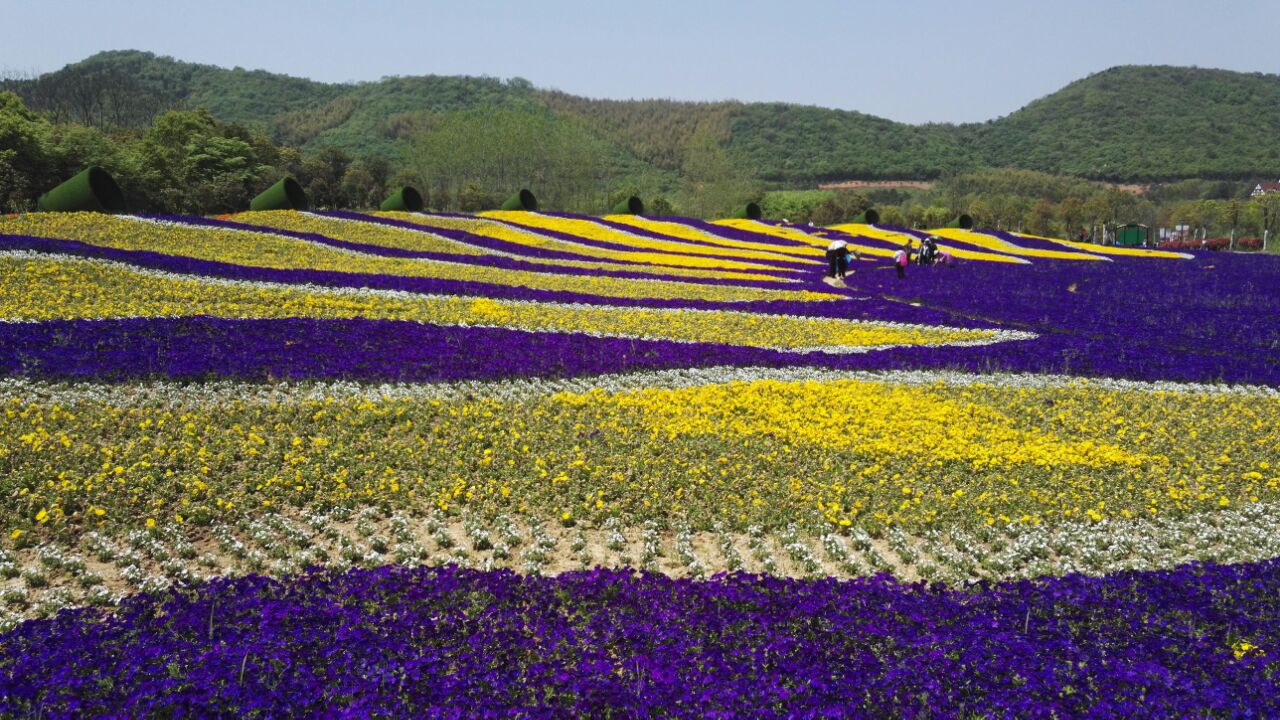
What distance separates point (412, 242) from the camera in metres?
32.9

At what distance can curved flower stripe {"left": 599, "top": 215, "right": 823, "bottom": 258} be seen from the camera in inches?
1704

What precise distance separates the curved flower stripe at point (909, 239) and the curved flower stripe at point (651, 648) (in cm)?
3720

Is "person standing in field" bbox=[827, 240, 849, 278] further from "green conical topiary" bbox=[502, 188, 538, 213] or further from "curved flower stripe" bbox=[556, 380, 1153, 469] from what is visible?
"green conical topiary" bbox=[502, 188, 538, 213]

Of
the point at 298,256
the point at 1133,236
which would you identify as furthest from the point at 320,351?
the point at 1133,236

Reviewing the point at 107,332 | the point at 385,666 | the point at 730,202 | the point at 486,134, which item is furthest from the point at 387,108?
the point at 385,666

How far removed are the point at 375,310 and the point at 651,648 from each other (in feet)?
46.4

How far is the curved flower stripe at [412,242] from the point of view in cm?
2948

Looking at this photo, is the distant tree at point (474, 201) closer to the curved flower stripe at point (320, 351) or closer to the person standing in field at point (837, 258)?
the person standing in field at point (837, 258)

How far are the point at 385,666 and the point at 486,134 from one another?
78.6m

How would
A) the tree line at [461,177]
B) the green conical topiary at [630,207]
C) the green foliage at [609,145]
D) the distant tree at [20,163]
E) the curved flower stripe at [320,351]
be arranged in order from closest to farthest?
the curved flower stripe at [320,351], the distant tree at [20,163], the tree line at [461,177], the green foliage at [609,145], the green conical topiary at [630,207]

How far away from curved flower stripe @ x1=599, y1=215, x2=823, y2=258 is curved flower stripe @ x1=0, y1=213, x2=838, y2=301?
55.2 ft

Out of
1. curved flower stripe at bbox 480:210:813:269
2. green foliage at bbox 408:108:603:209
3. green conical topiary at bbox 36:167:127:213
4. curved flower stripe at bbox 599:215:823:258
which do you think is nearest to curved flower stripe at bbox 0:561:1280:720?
green conical topiary at bbox 36:167:127:213

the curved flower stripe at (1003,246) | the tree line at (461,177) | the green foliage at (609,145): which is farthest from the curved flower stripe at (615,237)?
the green foliage at (609,145)

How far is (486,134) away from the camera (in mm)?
78125
